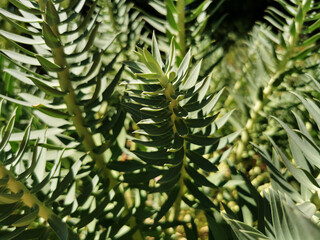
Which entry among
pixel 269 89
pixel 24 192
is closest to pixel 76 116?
pixel 24 192

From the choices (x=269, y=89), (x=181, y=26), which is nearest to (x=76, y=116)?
(x=181, y=26)

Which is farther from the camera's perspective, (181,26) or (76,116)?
(181,26)

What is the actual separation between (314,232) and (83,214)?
365mm

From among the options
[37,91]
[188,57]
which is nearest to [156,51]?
[188,57]

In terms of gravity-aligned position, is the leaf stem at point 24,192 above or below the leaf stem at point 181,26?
below

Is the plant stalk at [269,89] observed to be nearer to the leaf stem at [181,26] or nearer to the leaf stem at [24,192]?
the leaf stem at [181,26]

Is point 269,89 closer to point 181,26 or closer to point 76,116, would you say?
point 181,26

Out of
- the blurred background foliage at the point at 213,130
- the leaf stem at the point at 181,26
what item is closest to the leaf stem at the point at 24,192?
the blurred background foliage at the point at 213,130

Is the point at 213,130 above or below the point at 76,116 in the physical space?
below

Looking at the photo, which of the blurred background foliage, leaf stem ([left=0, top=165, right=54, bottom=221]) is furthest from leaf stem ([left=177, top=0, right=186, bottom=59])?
leaf stem ([left=0, top=165, right=54, bottom=221])

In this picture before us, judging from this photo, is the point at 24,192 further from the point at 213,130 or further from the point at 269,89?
the point at 269,89

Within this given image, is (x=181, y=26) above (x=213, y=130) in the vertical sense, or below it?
above

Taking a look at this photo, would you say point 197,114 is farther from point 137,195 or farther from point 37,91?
point 37,91

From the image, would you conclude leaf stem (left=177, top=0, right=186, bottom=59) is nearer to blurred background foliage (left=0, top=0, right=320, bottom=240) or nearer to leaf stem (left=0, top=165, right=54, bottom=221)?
blurred background foliage (left=0, top=0, right=320, bottom=240)
